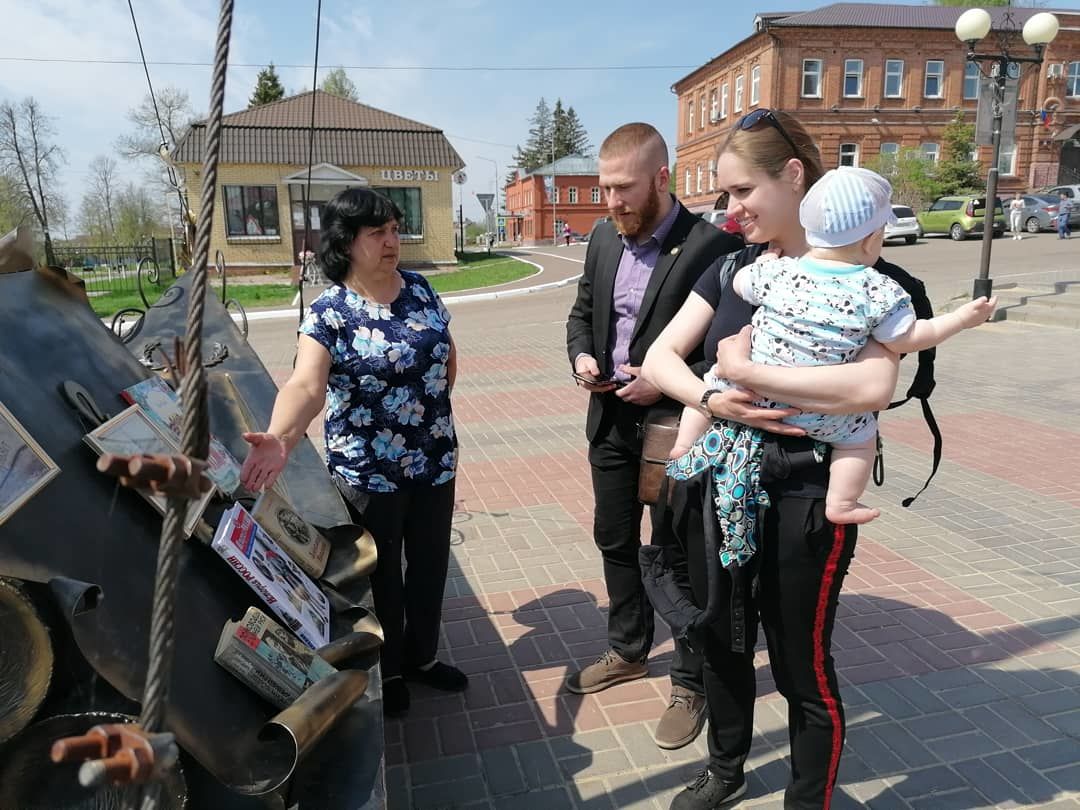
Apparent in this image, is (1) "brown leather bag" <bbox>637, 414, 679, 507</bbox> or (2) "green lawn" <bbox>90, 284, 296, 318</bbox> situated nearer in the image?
(1) "brown leather bag" <bbox>637, 414, 679, 507</bbox>

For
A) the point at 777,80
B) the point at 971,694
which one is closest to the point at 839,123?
the point at 777,80

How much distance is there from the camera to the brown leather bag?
8.69ft

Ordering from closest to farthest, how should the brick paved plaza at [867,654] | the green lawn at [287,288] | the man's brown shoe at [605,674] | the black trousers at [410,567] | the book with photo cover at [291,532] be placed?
the book with photo cover at [291,532] < the brick paved plaza at [867,654] < the black trousers at [410,567] < the man's brown shoe at [605,674] < the green lawn at [287,288]

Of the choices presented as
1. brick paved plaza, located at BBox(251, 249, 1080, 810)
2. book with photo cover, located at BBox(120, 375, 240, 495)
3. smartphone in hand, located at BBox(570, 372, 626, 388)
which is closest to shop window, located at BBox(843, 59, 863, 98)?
brick paved plaza, located at BBox(251, 249, 1080, 810)

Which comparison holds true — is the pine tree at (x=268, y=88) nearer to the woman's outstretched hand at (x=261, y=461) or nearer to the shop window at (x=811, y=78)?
the shop window at (x=811, y=78)

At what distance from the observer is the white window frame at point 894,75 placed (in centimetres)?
4162

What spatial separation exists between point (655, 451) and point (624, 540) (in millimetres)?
540

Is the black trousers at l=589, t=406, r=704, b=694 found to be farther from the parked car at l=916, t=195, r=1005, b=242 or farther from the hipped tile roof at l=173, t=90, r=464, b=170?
the parked car at l=916, t=195, r=1005, b=242

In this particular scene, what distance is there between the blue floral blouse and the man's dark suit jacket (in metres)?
0.59

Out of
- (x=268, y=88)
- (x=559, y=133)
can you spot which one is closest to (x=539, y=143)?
(x=559, y=133)

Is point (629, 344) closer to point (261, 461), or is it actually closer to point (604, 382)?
point (604, 382)

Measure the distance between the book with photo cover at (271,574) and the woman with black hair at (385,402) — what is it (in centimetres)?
34

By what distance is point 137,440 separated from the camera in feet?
6.33

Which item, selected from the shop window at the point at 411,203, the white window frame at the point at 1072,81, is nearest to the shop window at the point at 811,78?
the white window frame at the point at 1072,81
